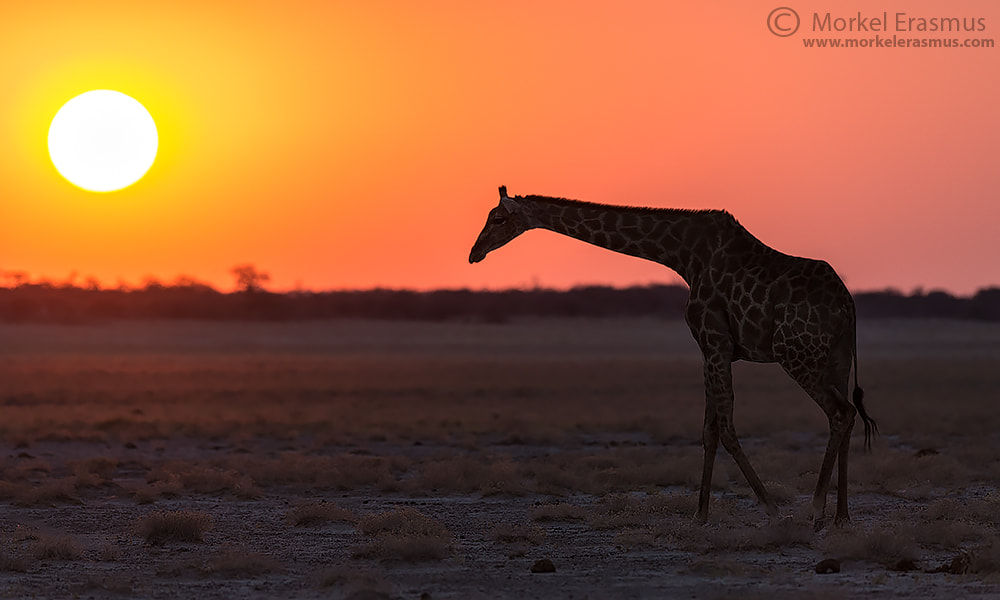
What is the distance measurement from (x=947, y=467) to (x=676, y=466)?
462 cm

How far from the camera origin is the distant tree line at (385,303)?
12438 centimetres

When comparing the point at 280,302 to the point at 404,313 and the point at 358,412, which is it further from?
the point at 358,412

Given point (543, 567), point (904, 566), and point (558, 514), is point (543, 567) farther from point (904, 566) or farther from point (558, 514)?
point (558, 514)

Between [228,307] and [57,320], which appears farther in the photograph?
[228,307]

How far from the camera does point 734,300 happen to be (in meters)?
16.4

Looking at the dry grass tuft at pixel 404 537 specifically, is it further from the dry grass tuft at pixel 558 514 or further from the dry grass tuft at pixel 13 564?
the dry grass tuft at pixel 13 564

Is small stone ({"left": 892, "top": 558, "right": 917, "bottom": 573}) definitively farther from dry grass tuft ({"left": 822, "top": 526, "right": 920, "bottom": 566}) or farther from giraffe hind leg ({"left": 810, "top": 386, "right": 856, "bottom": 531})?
giraffe hind leg ({"left": 810, "top": 386, "right": 856, "bottom": 531})

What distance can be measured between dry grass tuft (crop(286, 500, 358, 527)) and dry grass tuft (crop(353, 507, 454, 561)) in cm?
65

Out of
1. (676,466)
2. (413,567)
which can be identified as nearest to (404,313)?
(676,466)

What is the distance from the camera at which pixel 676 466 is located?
922 inches

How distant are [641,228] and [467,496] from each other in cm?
591

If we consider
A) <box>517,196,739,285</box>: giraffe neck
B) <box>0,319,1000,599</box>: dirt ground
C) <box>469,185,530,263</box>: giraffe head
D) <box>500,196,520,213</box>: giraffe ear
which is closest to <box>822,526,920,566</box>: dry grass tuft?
<box>0,319,1000,599</box>: dirt ground

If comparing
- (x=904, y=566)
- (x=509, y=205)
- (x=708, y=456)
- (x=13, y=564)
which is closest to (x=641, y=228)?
(x=509, y=205)

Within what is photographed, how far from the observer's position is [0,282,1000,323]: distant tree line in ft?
408
